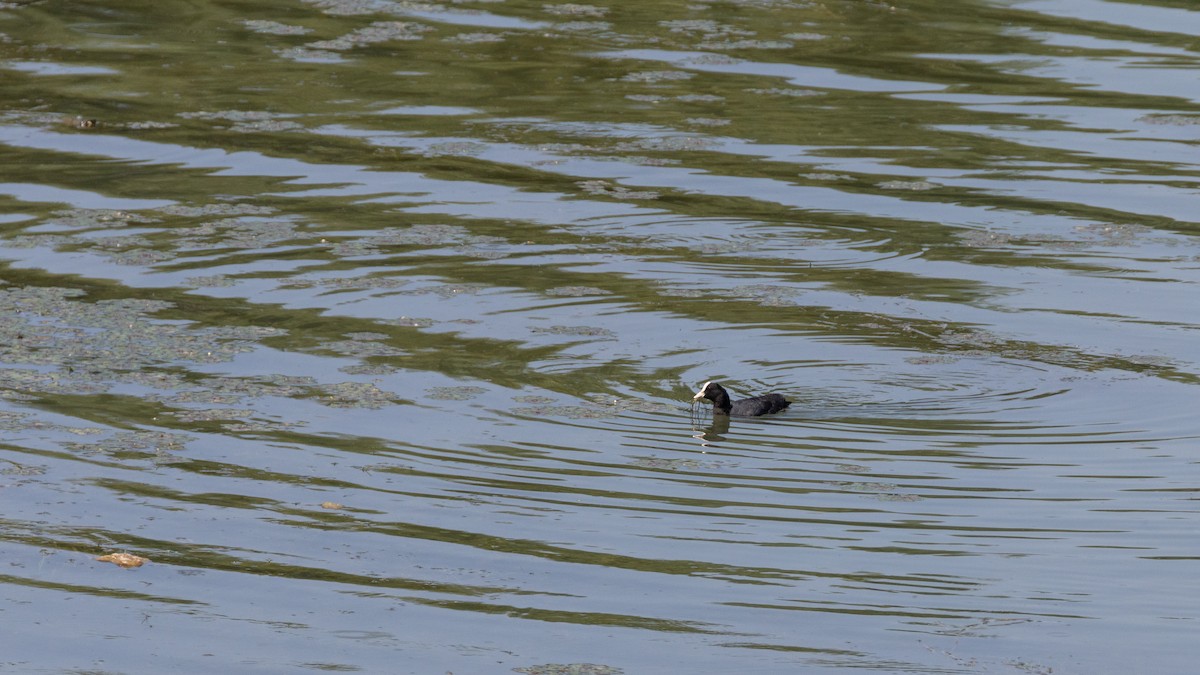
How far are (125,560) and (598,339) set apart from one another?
3983 mm

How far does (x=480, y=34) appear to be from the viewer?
18.9 meters

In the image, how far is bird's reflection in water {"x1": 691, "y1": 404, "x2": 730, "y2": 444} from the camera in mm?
9645

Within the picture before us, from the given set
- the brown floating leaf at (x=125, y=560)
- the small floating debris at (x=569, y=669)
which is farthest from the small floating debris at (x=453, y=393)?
the small floating debris at (x=569, y=669)

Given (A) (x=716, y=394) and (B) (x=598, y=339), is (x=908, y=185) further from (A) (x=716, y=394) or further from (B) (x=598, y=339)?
(A) (x=716, y=394)

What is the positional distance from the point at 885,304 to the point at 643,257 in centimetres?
180

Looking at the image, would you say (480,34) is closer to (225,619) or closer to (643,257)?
(643,257)

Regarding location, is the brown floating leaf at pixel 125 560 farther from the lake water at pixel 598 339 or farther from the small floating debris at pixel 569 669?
the small floating debris at pixel 569 669

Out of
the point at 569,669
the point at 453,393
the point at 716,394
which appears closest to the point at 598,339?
the point at 453,393

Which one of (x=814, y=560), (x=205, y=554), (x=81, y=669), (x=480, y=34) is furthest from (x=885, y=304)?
(x=480, y=34)

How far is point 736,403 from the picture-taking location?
390 inches

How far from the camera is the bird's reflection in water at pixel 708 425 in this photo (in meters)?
9.65

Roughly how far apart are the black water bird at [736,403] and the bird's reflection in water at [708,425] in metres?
0.05

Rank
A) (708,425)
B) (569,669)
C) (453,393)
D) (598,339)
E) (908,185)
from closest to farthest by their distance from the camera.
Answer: (569,669)
(708,425)
(453,393)
(598,339)
(908,185)

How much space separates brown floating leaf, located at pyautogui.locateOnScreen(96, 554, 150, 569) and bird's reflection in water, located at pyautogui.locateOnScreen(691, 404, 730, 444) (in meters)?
3.02
